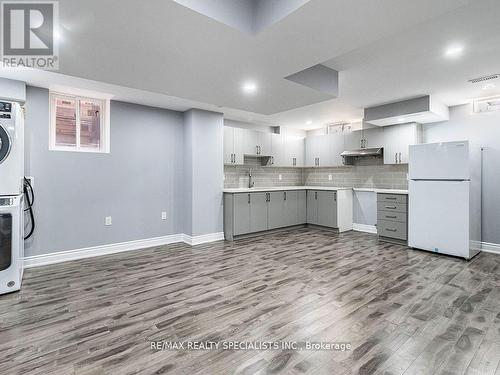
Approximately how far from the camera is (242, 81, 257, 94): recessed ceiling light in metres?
3.03

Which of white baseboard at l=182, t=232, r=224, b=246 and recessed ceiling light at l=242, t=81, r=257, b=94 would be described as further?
white baseboard at l=182, t=232, r=224, b=246

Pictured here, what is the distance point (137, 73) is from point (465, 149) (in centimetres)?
455

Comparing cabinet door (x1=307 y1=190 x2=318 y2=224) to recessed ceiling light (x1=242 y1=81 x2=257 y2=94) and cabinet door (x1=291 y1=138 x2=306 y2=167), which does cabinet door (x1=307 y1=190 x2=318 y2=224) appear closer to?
cabinet door (x1=291 y1=138 x2=306 y2=167)

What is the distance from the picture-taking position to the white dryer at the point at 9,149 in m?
2.76

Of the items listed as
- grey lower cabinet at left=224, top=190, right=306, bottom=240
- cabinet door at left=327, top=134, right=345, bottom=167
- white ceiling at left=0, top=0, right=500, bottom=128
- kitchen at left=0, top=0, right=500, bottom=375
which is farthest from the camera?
cabinet door at left=327, top=134, right=345, bottom=167

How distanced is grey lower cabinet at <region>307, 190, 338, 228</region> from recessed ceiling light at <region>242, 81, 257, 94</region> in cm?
338

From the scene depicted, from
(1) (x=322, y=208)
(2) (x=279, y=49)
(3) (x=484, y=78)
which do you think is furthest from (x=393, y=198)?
(2) (x=279, y=49)

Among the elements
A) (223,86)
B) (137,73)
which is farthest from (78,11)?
(223,86)

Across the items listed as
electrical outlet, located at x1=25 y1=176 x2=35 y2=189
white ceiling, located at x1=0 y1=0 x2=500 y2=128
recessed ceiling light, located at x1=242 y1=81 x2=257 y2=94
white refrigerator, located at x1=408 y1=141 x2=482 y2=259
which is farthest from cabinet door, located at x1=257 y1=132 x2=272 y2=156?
electrical outlet, located at x1=25 y1=176 x2=35 y2=189

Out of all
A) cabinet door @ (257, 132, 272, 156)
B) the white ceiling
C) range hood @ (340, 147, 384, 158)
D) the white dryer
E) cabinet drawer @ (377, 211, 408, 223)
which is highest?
the white ceiling

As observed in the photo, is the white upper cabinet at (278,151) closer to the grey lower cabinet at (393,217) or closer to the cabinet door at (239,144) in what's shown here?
the cabinet door at (239,144)

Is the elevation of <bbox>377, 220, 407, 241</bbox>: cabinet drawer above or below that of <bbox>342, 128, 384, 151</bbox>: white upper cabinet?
below

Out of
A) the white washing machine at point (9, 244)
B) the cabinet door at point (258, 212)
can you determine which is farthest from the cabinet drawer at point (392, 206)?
the white washing machine at point (9, 244)

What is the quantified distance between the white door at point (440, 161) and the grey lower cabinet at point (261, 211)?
2459 millimetres
